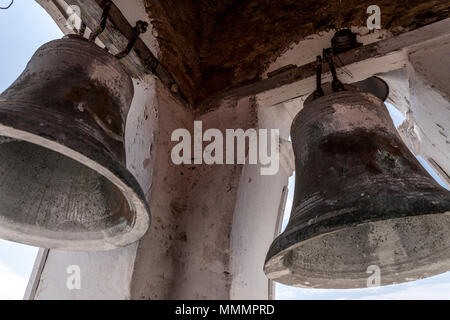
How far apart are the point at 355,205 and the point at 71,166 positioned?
771mm

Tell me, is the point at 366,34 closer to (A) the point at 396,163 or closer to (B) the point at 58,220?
(A) the point at 396,163

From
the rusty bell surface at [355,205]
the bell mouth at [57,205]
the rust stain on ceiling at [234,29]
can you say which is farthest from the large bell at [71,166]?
the rust stain on ceiling at [234,29]

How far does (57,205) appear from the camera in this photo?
0.99 m

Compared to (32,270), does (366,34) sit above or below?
above

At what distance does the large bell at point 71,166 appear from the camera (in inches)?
31.8

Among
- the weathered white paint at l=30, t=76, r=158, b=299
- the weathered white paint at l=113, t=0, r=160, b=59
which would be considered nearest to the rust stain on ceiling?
the weathered white paint at l=113, t=0, r=160, b=59

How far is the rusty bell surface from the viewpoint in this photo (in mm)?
731

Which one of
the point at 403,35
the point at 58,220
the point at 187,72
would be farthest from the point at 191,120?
the point at 403,35

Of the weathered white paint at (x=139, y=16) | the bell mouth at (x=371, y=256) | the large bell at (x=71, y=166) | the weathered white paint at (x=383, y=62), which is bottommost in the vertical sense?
the bell mouth at (x=371, y=256)

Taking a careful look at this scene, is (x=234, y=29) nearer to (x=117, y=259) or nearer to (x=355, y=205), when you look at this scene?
(x=117, y=259)

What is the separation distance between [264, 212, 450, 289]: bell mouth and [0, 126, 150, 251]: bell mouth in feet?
1.33

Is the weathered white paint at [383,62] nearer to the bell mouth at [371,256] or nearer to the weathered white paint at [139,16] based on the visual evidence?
the weathered white paint at [139,16]
